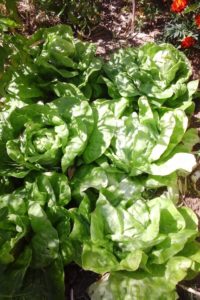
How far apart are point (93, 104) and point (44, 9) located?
1.21m

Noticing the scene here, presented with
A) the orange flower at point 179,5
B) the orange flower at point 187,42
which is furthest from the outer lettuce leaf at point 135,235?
the orange flower at point 179,5

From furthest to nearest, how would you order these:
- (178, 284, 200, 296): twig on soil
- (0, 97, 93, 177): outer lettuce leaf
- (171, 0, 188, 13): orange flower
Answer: (171, 0, 188, 13): orange flower, (0, 97, 93, 177): outer lettuce leaf, (178, 284, 200, 296): twig on soil

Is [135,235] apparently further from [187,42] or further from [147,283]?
[187,42]

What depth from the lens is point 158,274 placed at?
2195 mm

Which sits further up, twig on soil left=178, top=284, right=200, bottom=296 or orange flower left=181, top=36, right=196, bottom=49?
orange flower left=181, top=36, right=196, bottom=49

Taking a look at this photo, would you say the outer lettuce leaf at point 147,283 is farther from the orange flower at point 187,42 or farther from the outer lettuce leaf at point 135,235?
the orange flower at point 187,42

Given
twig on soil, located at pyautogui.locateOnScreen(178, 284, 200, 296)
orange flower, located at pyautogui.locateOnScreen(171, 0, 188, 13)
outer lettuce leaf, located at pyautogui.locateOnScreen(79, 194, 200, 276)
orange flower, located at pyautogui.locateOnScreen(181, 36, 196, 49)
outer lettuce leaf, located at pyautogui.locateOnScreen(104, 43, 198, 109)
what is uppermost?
orange flower, located at pyautogui.locateOnScreen(171, 0, 188, 13)

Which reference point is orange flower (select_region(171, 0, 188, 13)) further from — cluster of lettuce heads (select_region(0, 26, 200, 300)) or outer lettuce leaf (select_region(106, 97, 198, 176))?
outer lettuce leaf (select_region(106, 97, 198, 176))

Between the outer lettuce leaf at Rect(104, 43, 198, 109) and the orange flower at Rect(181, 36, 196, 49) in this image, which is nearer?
the outer lettuce leaf at Rect(104, 43, 198, 109)

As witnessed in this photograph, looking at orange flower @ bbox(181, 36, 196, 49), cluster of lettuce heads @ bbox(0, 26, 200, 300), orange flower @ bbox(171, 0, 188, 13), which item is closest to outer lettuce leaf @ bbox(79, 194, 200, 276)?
cluster of lettuce heads @ bbox(0, 26, 200, 300)

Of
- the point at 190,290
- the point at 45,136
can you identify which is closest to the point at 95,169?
the point at 45,136

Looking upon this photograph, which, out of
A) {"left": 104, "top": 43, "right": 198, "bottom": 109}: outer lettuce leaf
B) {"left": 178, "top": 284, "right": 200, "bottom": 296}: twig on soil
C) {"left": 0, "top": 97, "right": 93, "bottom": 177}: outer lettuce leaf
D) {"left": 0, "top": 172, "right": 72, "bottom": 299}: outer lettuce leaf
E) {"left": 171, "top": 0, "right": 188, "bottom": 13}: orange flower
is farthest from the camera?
{"left": 171, "top": 0, "right": 188, "bottom": 13}: orange flower

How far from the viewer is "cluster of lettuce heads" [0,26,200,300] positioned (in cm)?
218

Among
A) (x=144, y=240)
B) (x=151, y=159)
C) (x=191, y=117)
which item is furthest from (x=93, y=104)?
(x=144, y=240)
